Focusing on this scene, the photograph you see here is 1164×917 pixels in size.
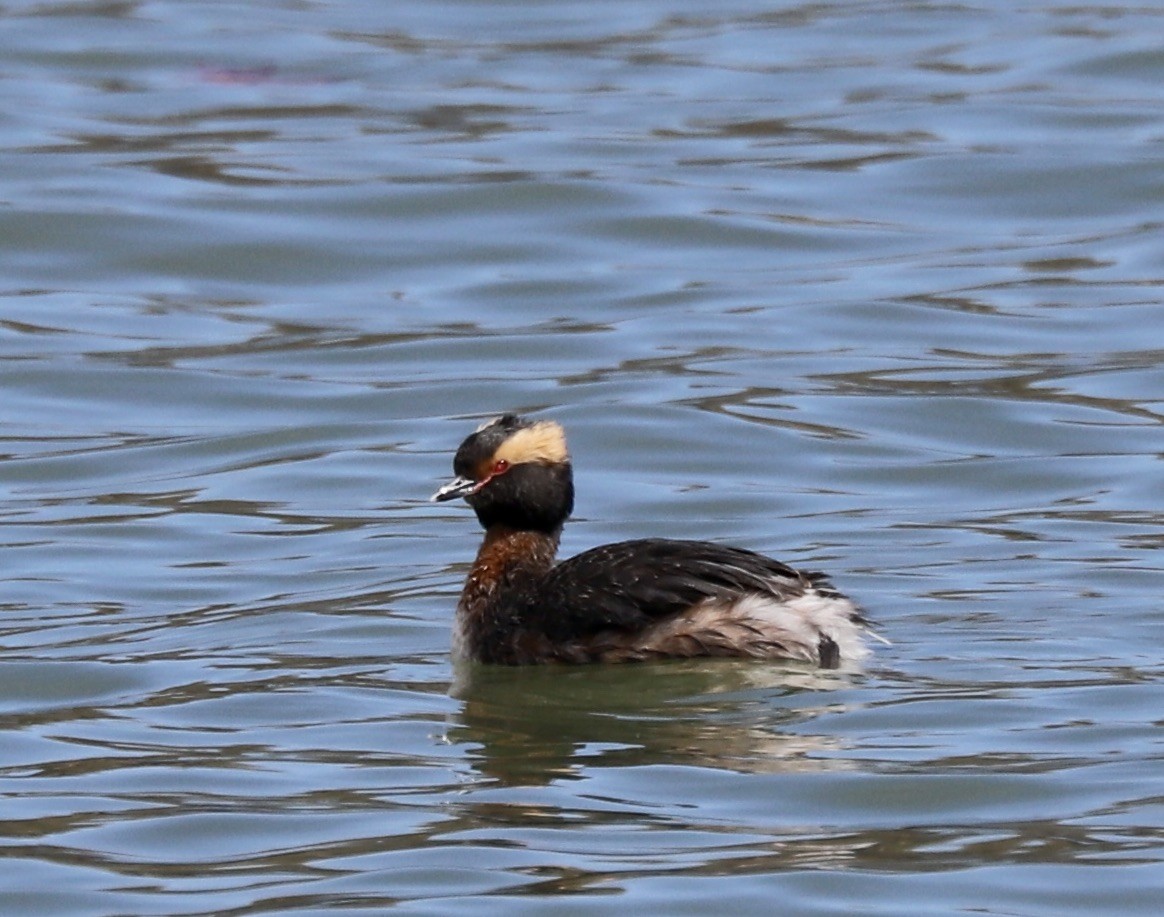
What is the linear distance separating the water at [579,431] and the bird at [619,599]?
138 mm

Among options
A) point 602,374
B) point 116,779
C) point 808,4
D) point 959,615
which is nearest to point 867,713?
point 959,615

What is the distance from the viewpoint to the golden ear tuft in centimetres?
899

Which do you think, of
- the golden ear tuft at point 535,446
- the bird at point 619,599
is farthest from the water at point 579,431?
the golden ear tuft at point 535,446

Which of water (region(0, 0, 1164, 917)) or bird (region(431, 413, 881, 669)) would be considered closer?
water (region(0, 0, 1164, 917))

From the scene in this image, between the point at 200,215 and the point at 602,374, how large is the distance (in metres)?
3.96

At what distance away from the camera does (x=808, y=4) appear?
73.9 ft

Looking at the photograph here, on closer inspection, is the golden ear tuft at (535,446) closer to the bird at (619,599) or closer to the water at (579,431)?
the bird at (619,599)

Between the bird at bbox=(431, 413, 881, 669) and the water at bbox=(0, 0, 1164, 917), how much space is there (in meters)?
0.14

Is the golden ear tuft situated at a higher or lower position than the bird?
higher

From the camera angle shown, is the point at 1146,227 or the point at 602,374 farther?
the point at 1146,227

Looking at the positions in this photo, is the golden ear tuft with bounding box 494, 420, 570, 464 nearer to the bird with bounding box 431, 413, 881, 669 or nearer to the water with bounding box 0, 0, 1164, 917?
the bird with bounding box 431, 413, 881, 669

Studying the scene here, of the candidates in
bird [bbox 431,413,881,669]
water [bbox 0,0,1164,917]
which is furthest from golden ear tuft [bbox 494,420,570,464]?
water [bbox 0,0,1164,917]

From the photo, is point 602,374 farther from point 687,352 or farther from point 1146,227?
point 1146,227

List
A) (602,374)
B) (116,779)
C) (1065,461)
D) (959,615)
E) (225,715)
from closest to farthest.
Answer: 1. (116,779)
2. (225,715)
3. (959,615)
4. (1065,461)
5. (602,374)
